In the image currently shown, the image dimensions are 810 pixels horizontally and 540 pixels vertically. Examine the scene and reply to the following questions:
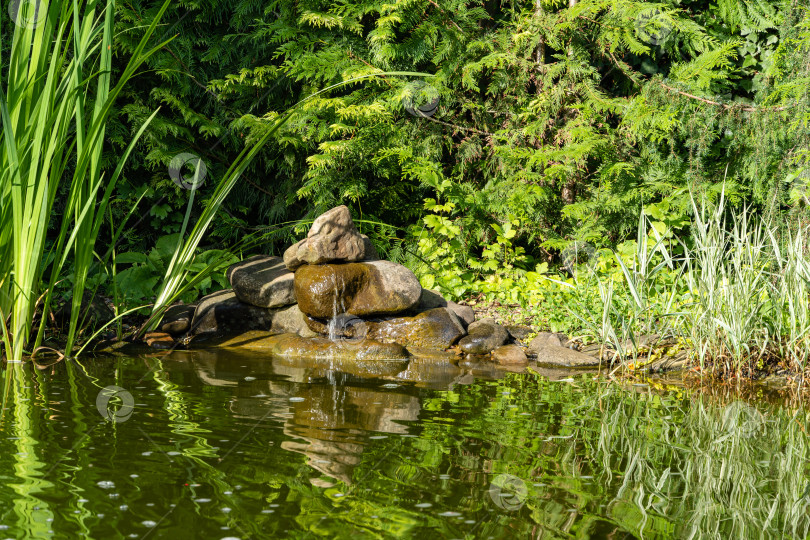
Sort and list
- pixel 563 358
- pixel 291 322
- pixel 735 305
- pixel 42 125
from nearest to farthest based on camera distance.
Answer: pixel 42 125 → pixel 735 305 → pixel 563 358 → pixel 291 322

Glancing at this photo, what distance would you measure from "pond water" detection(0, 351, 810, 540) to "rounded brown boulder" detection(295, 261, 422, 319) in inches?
74.3

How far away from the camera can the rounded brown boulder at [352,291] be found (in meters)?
5.88

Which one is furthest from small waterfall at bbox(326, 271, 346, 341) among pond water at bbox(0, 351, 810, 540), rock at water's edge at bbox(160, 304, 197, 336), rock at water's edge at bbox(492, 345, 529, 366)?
pond water at bbox(0, 351, 810, 540)

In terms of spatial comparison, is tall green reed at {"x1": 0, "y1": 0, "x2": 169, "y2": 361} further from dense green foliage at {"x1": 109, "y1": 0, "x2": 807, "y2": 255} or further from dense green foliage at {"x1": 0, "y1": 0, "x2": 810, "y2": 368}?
dense green foliage at {"x1": 109, "y1": 0, "x2": 807, "y2": 255}

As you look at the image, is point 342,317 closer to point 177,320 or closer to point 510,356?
point 177,320

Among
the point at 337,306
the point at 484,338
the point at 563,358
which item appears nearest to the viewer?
the point at 563,358

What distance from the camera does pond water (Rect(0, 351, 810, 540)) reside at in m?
1.94

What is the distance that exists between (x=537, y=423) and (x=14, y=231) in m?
2.81

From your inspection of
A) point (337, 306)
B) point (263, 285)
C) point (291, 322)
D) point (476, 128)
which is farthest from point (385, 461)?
point (476, 128)

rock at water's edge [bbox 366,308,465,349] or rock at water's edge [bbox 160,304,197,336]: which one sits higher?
rock at water's edge [bbox 366,308,465,349]

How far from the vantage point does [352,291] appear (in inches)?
236

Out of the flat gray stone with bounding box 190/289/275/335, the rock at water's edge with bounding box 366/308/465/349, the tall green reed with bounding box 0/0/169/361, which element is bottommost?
the flat gray stone with bounding box 190/289/275/335

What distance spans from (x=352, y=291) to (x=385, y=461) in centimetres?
355

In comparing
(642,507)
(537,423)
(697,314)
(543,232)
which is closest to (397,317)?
(543,232)
